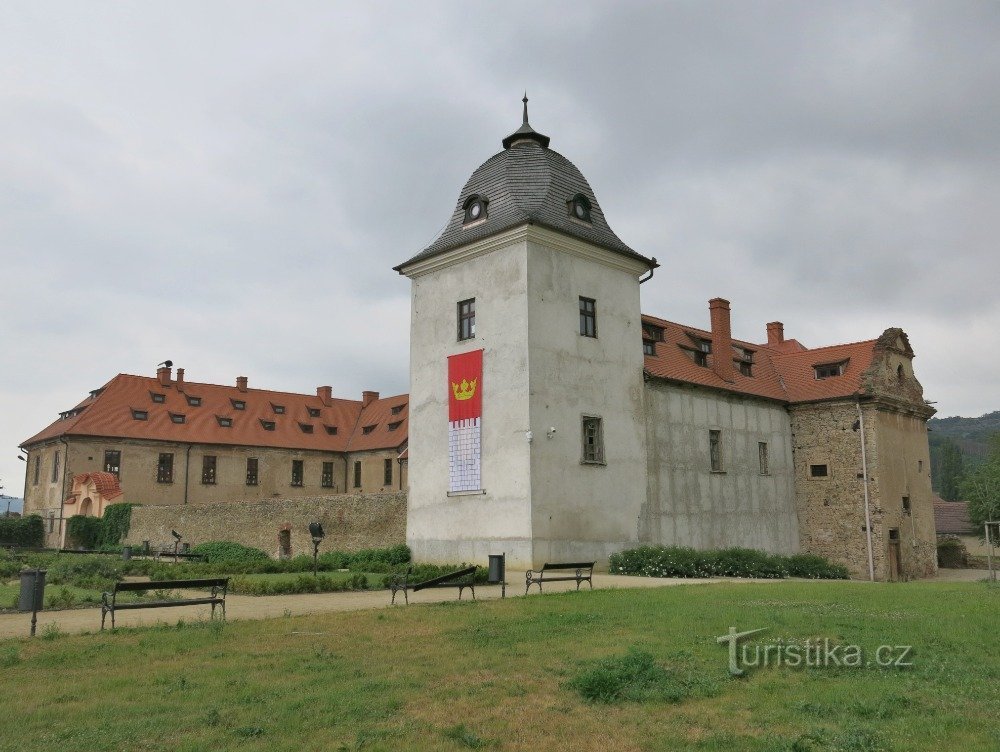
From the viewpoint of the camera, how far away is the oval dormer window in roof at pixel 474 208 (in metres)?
26.9

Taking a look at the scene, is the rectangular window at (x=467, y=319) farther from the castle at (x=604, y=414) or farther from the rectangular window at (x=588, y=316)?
the rectangular window at (x=588, y=316)

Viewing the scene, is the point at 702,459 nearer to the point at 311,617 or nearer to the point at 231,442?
the point at 311,617

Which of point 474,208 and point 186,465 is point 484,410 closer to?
point 474,208

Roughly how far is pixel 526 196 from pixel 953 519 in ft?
157

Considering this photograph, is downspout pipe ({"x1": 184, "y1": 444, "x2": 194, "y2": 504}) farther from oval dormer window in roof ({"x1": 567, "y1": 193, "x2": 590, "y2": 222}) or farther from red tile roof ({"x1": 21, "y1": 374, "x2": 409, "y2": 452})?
oval dormer window in roof ({"x1": 567, "y1": 193, "x2": 590, "y2": 222})

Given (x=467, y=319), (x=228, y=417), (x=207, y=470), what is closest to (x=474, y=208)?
(x=467, y=319)

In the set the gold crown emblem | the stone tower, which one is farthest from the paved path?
the gold crown emblem

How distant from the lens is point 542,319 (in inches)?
975

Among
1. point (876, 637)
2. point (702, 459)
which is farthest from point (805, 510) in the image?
point (876, 637)

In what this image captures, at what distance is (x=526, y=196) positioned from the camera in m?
26.3

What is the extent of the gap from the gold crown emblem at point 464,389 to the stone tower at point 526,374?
0.03 metres

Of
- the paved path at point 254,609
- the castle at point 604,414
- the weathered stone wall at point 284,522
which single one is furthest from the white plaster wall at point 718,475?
the paved path at point 254,609

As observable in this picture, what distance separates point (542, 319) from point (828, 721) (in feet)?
61.4

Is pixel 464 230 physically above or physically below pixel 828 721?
above
